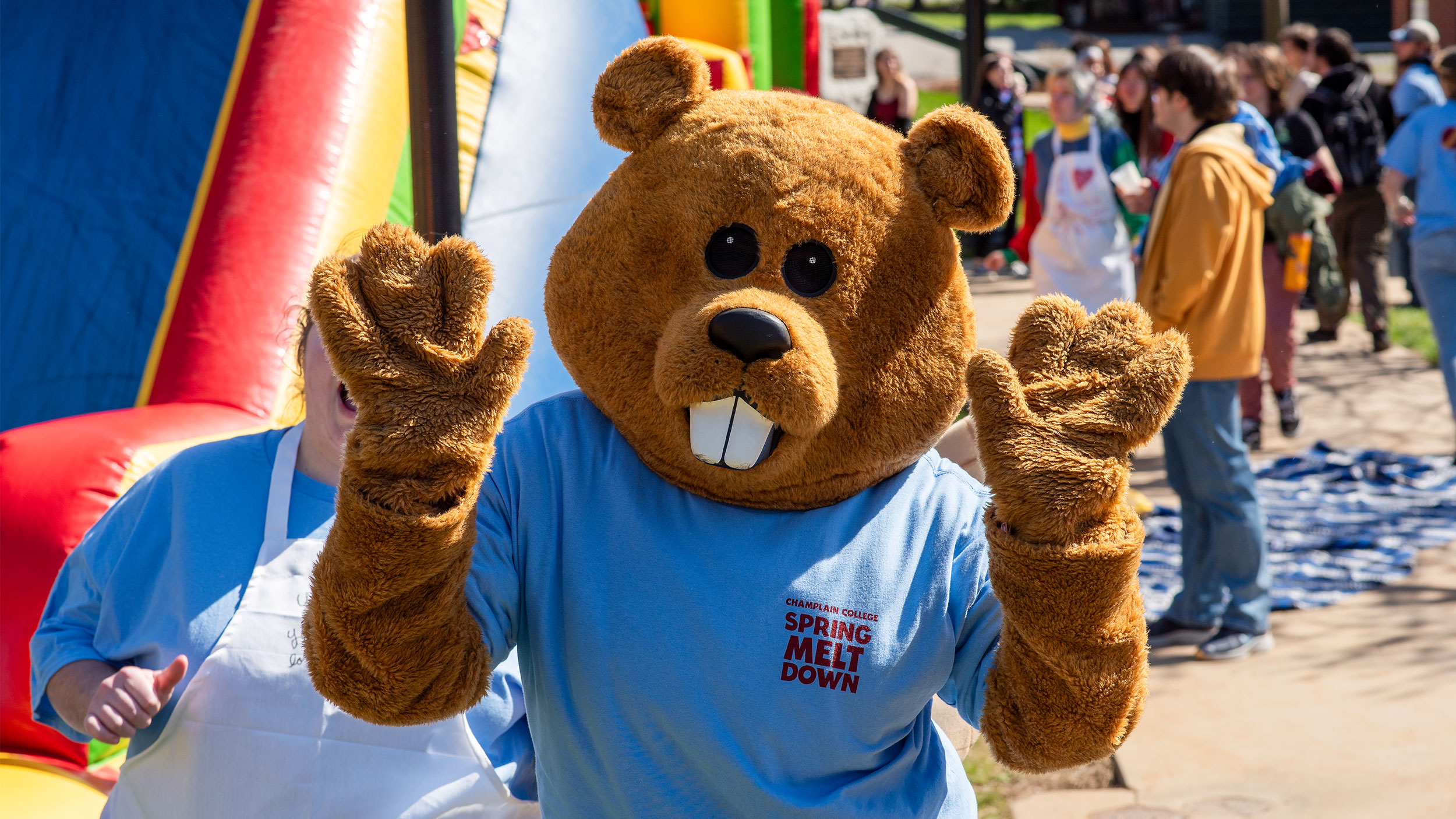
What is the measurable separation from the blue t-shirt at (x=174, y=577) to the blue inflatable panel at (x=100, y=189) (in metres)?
1.62

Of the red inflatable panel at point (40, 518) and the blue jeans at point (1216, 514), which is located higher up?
the red inflatable panel at point (40, 518)

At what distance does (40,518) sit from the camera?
265 centimetres

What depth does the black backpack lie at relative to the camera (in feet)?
29.8

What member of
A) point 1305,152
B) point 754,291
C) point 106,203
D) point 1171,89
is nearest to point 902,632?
point 754,291

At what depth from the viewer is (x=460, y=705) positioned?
1.62 m

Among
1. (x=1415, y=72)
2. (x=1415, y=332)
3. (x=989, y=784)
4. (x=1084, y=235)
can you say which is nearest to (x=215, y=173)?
(x=989, y=784)

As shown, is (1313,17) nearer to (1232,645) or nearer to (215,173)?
(1232,645)

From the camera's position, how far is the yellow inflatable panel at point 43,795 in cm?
256

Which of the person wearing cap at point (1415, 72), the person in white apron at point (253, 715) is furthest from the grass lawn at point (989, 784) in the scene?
the person wearing cap at point (1415, 72)

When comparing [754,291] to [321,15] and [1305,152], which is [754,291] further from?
[1305,152]

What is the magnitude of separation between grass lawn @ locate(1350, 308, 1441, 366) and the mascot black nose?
28.4ft

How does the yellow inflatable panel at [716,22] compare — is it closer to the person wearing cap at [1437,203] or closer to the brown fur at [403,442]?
the person wearing cap at [1437,203]

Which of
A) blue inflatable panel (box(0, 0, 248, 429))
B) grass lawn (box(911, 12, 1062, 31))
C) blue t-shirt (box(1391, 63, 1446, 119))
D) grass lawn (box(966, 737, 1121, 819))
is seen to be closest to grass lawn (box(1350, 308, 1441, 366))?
blue t-shirt (box(1391, 63, 1446, 119))

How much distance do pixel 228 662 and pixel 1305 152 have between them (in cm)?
770
